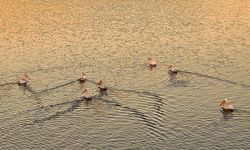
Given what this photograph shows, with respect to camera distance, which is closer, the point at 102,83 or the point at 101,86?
the point at 101,86

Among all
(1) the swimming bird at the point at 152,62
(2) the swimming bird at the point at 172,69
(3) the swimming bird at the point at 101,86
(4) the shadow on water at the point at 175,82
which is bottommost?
(3) the swimming bird at the point at 101,86

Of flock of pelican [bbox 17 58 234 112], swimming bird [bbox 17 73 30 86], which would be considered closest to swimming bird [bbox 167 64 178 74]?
flock of pelican [bbox 17 58 234 112]

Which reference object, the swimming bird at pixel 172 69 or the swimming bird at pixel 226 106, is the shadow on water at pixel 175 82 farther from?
the swimming bird at pixel 226 106

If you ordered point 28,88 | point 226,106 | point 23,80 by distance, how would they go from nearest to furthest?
point 226,106, point 28,88, point 23,80

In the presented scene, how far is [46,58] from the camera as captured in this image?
183 ft

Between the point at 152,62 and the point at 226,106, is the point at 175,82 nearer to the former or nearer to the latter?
the point at 152,62

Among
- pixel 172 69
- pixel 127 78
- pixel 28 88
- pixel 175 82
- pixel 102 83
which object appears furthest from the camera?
pixel 172 69

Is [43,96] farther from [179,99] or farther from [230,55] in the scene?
[230,55]

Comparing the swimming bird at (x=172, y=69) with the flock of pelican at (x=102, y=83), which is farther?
the swimming bird at (x=172, y=69)

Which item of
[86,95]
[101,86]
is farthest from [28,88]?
[101,86]

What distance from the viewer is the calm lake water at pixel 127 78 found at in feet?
122

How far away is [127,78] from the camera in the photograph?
160 ft

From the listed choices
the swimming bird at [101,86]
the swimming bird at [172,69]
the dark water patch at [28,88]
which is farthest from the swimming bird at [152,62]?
the dark water patch at [28,88]

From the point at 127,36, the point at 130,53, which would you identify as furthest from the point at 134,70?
the point at 127,36
